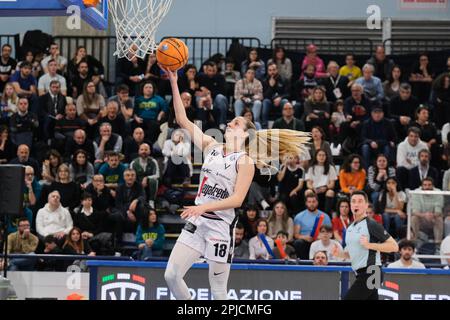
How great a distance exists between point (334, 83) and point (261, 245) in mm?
5203

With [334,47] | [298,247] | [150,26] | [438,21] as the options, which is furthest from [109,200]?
[438,21]

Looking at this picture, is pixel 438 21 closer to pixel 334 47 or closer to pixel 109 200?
pixel 334 47

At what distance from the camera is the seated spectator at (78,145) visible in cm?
1650

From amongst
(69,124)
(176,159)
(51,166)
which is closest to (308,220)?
(176,159)

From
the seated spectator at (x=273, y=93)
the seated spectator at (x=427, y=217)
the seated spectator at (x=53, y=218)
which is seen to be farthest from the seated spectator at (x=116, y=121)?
the seated spectator at (x=427, y=217)

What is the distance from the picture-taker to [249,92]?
17.7m

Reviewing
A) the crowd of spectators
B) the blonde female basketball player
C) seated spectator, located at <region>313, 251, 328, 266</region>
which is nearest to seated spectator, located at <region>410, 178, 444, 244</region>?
the crowd of spectators

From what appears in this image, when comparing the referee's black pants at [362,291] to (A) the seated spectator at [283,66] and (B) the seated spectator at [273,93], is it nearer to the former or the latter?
(B) the seated spectator at [273,93]

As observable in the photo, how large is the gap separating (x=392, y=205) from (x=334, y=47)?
6202mm

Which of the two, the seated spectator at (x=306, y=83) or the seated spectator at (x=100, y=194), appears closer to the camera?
the seated spectator at (x=100, y=194)

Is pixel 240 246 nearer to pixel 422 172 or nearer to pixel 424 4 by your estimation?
pixel 422 172

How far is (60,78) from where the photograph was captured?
18.0m

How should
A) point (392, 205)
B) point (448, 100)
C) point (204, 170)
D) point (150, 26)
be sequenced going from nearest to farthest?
point (204, 170) → point (150, 26) → point (392, 205) → point (448, 100)

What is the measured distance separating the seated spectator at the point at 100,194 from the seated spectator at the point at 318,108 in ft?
12.5
